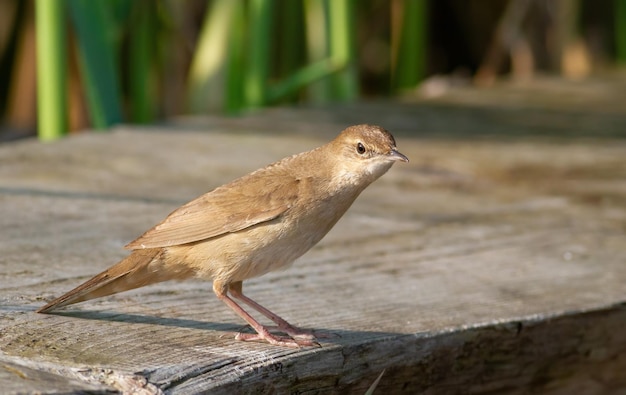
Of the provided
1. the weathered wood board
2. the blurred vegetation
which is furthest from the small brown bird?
the blurred vegetation

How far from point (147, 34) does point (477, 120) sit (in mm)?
1970

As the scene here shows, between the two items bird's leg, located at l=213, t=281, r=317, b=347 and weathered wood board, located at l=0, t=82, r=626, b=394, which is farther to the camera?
bird's leg, located at l=213, t=281, r=317, b=347

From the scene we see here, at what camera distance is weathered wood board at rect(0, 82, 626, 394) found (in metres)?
2.62

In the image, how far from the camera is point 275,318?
290 centimetres

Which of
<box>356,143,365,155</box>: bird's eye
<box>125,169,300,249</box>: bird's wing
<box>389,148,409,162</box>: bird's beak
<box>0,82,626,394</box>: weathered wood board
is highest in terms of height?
<box>356,143,365,155</box>: bird's eye

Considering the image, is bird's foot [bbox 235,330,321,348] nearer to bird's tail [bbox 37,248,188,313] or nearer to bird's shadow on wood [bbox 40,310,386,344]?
bird's shadow on wood [bbox 40,310,386,344]

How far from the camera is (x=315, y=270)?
11.5ft

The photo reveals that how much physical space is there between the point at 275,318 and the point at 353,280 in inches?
24.3

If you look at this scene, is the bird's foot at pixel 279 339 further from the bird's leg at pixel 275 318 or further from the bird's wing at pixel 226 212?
the bird's wing at pixel 226 212

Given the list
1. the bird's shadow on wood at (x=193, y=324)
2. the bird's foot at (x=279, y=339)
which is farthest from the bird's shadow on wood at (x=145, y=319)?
the bird's foot at (x=279, y=339)

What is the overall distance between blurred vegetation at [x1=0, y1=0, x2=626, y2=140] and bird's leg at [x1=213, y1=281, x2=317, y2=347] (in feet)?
7.44

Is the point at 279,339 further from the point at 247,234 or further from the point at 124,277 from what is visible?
the point at 124,277

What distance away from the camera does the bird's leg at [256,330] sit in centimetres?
277

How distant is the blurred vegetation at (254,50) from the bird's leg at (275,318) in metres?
2.17
